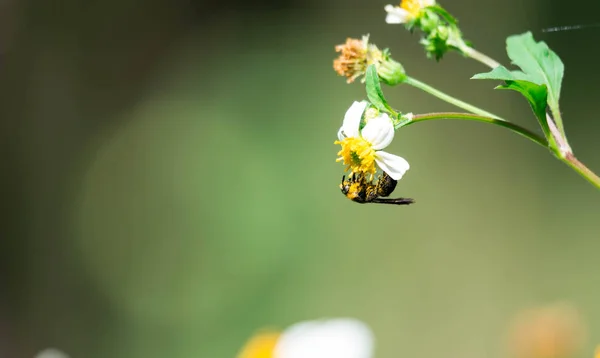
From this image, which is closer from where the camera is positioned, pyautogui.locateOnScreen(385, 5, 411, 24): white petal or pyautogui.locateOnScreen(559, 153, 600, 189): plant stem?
pyautogui.locateOnScreen(559, 153, 600, 189): plant stem

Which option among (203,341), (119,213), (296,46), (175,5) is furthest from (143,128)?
(203,341)

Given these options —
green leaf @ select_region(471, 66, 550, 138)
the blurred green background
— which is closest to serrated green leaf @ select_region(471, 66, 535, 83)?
green leaf @ select_region(471, 66, 550, 138)

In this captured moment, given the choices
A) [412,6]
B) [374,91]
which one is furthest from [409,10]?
[374,91]

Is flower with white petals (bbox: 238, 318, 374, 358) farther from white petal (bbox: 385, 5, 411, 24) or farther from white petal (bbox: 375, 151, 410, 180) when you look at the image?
white petal (bbox: 385, 5, 411, 24)

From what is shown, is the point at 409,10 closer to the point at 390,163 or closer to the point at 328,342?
the point at 390,163

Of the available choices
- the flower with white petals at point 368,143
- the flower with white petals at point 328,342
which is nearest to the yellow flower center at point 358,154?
the flower with white petals at point 368,143

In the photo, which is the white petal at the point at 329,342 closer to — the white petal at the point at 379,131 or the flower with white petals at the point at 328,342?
the flower with white petals at the point at 328,342
